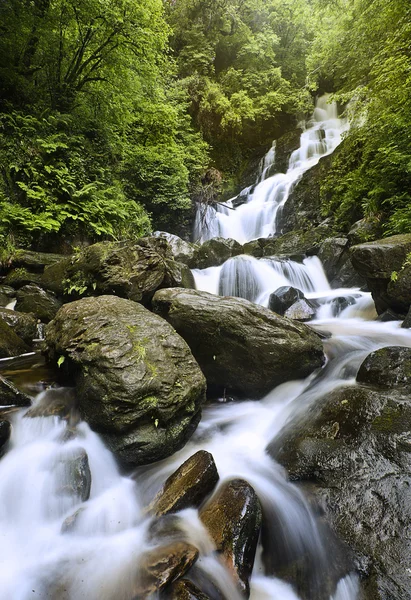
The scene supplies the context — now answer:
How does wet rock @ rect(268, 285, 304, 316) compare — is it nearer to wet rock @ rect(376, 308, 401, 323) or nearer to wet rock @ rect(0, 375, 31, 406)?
wet rock @ rect(376, 308, 401, 323)

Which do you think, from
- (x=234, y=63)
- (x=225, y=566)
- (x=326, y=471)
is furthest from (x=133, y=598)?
(x=234, y=63)

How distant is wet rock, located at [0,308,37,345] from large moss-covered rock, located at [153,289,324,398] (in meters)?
2.60

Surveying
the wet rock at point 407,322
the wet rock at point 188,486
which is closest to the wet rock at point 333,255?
the wet rock at point 407,322

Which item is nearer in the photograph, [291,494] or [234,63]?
[291,494]

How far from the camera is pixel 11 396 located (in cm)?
341

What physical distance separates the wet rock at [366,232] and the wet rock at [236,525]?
7.86 meters

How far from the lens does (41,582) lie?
2.22m

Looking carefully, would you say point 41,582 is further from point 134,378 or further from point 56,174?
point 56,174

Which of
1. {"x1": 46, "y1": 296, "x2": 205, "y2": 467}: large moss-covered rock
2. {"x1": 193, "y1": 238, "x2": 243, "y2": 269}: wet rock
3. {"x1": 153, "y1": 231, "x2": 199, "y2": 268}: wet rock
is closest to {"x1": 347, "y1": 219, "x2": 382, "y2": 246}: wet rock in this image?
{"x1": 193, "y1": 238, "x2": 243, "y2": 269}: wet rock

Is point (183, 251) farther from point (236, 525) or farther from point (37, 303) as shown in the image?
point (236, 525)

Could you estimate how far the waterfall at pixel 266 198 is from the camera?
46.1 ft

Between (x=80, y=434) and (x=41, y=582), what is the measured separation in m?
1.24

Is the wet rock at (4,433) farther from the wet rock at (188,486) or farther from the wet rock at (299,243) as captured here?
the wet rock at (299,243)

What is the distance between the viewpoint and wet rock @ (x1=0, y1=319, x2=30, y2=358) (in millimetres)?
4777
